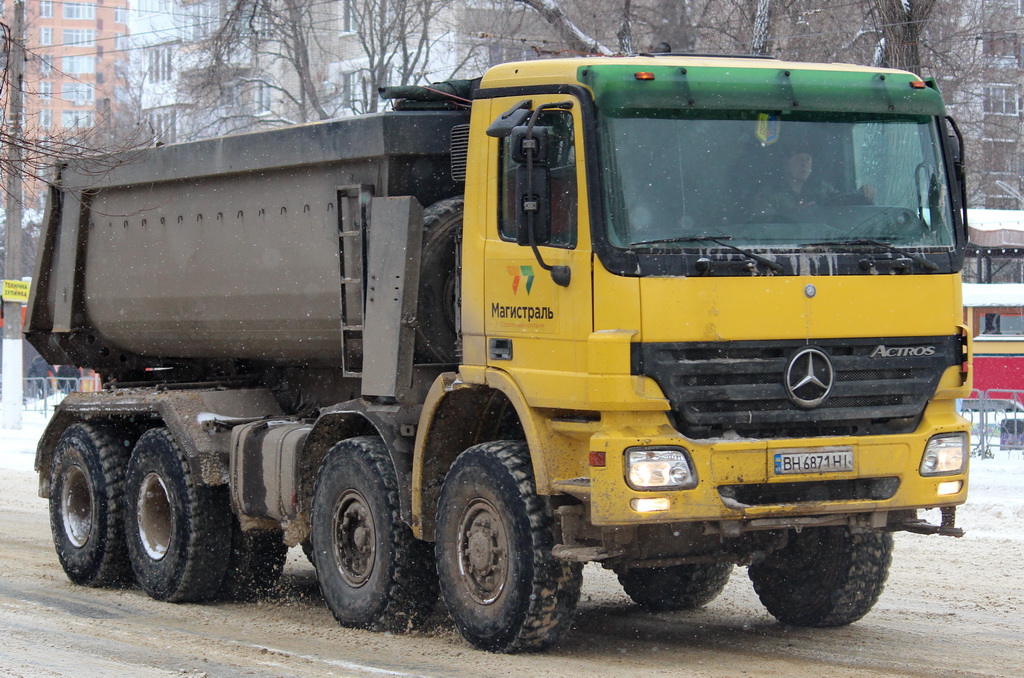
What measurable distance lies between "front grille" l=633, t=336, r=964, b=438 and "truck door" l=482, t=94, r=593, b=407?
0.43m

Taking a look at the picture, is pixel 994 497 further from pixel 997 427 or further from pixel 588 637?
pixel 588 637

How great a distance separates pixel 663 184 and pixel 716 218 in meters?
0.31

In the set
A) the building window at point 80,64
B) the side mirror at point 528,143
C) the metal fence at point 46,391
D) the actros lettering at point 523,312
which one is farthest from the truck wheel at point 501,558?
the building window at point 80,64

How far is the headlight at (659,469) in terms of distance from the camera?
6793mm

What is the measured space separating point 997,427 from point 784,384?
447 inches

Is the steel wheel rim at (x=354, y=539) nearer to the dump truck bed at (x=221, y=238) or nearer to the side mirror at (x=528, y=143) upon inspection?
the dump truck bed at (x=221, y=238)

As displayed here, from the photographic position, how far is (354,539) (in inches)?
346

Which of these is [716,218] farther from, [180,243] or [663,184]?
[180,243]

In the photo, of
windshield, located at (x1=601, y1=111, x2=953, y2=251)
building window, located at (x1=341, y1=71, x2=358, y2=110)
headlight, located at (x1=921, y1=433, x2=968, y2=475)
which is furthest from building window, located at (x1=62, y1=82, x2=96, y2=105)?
building window, located at (x1=341, y1=71, x2=358, y2=110)

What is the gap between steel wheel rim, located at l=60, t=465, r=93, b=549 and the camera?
450 inches

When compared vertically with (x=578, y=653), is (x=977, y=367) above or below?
above

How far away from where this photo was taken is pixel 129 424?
37.3 ft

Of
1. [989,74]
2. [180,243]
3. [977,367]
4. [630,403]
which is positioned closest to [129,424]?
[180,243]

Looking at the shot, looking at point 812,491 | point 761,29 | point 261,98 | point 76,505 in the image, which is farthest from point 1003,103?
point 812,491
